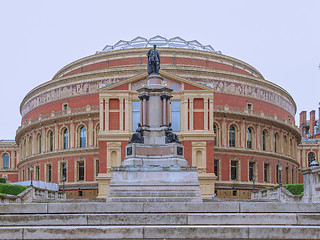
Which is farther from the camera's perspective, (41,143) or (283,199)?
(41,143)

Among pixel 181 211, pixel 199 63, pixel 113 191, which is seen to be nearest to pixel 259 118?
pixel 199 63

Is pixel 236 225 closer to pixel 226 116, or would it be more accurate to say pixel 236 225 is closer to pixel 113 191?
pixel 113 191

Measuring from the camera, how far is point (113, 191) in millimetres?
28562

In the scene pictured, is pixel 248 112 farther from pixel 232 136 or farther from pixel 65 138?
pixel 65 138

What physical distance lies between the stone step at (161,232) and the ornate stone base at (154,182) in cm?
1417

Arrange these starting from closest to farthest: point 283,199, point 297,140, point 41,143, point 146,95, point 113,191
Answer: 1. point 113,191
2. point 146,95
3. point 283,199
4. point 41,143
5. point 297,140

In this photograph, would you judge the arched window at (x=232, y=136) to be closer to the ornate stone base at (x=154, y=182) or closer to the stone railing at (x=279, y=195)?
the stone railing at (x=279, y=195)

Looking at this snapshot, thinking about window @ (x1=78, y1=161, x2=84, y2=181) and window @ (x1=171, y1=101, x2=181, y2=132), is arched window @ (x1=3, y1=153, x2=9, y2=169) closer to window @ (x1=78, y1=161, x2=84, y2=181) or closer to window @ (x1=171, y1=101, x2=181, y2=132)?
window @ (x1=78, y1=161, x2=84, y2=181)

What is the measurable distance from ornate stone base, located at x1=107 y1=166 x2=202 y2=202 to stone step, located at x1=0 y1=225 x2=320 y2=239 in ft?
46.5

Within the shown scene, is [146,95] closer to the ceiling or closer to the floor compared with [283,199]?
closer to the ceiling

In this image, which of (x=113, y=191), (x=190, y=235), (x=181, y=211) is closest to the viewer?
(x=190, y=235)

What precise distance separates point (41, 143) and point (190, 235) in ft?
186

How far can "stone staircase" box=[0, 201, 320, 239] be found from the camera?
545 inches

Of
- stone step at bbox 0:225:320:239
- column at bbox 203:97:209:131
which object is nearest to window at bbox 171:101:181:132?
column at bbox 203:97:209:131
